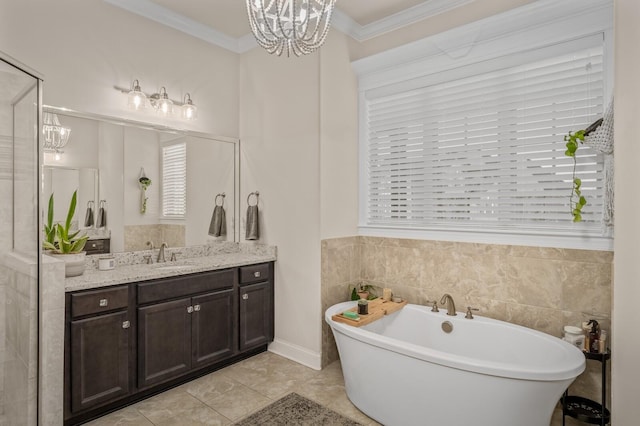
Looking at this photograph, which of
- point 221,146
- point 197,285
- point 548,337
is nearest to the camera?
point 548,337

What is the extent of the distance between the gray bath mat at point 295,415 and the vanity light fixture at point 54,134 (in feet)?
7.54

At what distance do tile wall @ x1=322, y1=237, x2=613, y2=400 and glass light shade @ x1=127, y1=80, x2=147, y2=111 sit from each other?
194 centimetres

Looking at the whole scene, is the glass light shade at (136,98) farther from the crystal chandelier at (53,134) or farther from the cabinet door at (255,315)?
the cabinet door at (255,315)

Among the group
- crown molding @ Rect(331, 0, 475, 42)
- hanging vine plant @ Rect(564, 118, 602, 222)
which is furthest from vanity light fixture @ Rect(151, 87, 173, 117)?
hanging vine plant @ Rect(564, 118, 602, 222)

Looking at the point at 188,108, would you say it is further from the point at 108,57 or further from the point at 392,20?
the point at 392,20

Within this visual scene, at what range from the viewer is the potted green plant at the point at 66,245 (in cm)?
243

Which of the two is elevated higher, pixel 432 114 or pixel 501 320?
pixel 432 114

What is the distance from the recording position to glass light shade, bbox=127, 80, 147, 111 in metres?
2.94

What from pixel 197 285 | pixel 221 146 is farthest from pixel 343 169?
pixel 197 285

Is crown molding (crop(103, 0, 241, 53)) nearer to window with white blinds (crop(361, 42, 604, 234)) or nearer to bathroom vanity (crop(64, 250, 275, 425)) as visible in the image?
window with white blinds (crop(361, 42, 604, 234))

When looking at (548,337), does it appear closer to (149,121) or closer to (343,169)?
(343,169)

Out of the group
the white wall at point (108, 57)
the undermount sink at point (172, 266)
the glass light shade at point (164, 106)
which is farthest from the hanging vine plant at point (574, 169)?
the glass light shade at point (164, 106)

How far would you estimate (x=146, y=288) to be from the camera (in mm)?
2570

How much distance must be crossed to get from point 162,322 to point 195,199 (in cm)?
123
